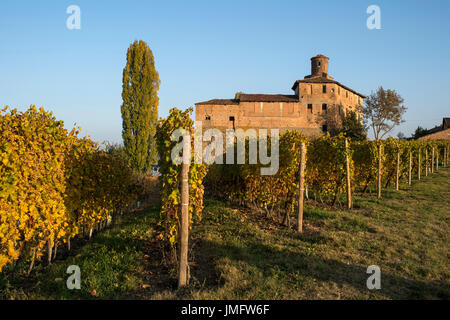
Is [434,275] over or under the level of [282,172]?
under

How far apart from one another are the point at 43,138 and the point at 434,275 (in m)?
7.42

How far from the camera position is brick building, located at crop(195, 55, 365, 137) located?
41.6 metres

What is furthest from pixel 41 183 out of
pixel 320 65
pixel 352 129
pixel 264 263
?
pixel 320 65

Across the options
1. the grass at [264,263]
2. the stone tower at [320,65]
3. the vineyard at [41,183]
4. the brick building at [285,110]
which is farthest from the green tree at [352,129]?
the vineyard at [41,183]

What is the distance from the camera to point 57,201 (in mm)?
5227

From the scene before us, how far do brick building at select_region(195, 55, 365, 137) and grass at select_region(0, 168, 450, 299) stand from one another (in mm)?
33490

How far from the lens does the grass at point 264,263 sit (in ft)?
14.1

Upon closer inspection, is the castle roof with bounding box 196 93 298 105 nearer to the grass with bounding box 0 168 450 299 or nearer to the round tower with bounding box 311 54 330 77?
the round tower with bounding box 311 54 330 77

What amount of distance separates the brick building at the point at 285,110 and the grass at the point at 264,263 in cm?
3349

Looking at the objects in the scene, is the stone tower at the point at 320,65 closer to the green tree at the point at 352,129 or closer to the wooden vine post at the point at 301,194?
the green tree at the point at 352,129

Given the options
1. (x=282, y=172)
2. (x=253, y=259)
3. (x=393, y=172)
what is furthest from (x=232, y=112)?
(x=253, y=259)

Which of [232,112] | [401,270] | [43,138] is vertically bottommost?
[401,270]
